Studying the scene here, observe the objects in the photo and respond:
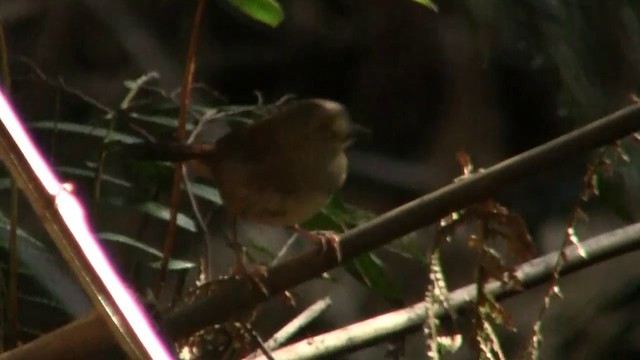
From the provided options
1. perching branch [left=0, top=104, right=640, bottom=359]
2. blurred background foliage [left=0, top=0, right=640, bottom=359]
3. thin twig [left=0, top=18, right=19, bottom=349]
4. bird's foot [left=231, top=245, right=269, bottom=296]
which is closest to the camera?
perching branch [left=0, top=104, right=640, bottom=359]

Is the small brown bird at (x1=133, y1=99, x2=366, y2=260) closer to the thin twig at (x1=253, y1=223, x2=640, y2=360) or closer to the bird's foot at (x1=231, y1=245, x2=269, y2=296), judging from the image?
the bird's foot at (x1=231, y1=245, x2=269, y2=296)

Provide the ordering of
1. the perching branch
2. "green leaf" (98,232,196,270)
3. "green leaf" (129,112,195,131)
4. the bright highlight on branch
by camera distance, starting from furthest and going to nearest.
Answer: "green leaf" (129,112,195,131), "green leaf" (98,232,196,270), the perching branch, the bright highlight on branch

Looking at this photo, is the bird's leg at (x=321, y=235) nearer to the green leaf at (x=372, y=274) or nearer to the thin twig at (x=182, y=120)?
the green leaf at (x=372, y=274)

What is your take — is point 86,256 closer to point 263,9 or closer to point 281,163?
point 263,9

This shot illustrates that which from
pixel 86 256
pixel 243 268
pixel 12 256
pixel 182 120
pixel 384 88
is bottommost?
pixel 86 256

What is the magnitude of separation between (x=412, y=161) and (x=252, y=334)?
94.7 inches

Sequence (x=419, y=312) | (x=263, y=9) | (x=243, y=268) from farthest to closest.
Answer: (x=243, y=268), (x=419, y=312), (x=263, y=9)

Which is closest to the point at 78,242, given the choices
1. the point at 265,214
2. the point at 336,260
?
the point at 336,260

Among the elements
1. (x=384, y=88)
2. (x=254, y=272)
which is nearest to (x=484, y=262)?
(x=254, y=272)

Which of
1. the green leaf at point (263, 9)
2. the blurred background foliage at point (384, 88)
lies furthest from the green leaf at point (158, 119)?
the blurred background foliage at point (384, 88)

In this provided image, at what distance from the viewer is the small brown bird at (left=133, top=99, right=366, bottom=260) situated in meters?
1.61

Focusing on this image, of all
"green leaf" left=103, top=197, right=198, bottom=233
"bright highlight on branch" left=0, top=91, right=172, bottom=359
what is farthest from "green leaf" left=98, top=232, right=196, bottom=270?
"bright highlight on branch" left=0, top=91, right=172, bottom=359

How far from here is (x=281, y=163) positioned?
1679 mm

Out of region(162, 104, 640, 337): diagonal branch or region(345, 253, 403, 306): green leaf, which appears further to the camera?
region(345, 253, 403, 306): green leaf
